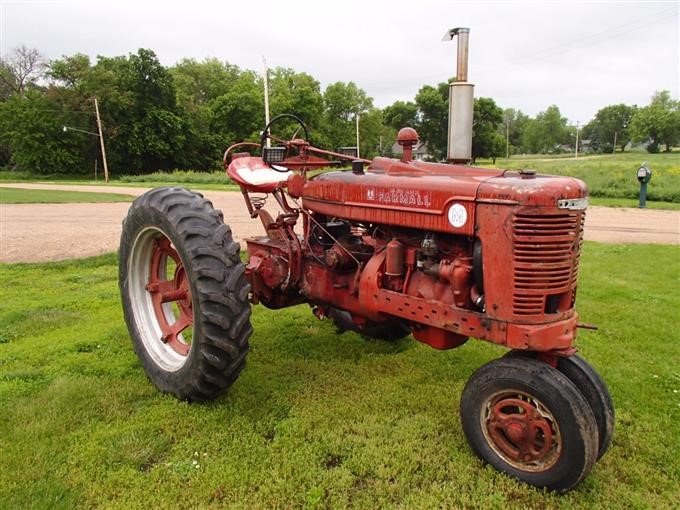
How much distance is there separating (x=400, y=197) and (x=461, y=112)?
27.3 inches

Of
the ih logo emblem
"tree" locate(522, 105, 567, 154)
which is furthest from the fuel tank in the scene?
"tree" locate(522, 105, 567, 154)

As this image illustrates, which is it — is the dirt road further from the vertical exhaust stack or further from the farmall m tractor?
the vertical exhaust stack

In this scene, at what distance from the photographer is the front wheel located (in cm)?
244

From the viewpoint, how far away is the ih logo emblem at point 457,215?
2.67 meters

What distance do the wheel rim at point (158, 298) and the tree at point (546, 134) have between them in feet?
342

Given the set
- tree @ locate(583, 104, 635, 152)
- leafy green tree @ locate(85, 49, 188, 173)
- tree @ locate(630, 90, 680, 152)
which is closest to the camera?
leafy green tree @ locate(85, 49, 188, 173)

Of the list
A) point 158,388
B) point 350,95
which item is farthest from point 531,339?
point 350,95

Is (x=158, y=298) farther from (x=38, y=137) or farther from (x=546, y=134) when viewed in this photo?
(x=546, y=134)

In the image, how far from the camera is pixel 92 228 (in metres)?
10.8

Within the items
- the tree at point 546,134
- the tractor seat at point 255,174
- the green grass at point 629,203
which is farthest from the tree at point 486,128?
the tree at point 546,134

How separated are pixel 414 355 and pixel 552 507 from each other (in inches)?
71.6

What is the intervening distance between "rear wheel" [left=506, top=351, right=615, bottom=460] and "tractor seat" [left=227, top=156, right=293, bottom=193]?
2.15m

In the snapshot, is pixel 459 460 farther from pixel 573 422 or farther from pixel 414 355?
pixel 414 355

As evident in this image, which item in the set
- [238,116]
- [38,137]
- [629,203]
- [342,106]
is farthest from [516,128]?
[629,203]
